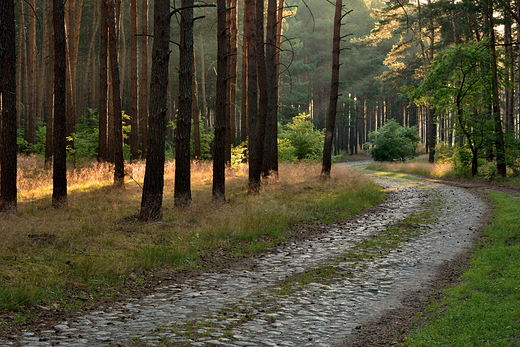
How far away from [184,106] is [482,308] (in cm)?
934

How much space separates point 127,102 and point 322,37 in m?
33.8

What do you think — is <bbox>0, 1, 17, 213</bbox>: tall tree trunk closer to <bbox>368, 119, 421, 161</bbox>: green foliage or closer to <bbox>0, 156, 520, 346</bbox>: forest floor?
<bbox>0, 156, 520, 346</bbox>: forest floor

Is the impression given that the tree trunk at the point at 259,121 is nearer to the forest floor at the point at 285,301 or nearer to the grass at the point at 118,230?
the grass at the point at 118,230

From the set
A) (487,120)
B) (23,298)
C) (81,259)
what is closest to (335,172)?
(487,120)

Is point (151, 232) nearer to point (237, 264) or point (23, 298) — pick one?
point (237, 264)

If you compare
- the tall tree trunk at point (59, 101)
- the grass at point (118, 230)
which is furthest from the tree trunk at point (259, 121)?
the tall tree trunk at point (59, 101)

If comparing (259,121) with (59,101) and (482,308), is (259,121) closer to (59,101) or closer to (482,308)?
(59,101)

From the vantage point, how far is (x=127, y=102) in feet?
134

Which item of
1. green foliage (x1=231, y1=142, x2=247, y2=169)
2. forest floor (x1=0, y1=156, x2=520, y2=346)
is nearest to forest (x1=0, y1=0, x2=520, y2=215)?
green foliage (x1=231, y1=142, x2=247, y2=169)

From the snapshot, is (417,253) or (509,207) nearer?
(417,253)

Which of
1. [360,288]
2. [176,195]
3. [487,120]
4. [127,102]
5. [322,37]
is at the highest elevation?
[322,37]

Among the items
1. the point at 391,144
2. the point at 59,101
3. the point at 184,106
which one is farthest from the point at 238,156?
the point at 391,144

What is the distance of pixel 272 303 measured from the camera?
6.33 metres

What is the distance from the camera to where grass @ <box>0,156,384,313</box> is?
6.73 metres
